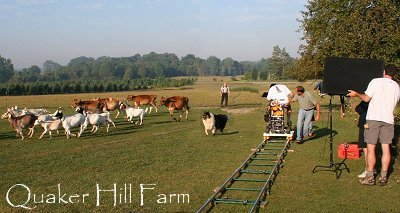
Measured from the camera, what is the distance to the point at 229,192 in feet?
30.7

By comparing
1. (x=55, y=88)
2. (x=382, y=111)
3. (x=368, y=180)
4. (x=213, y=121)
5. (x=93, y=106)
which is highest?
(x=382, y=111)

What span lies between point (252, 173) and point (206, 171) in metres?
1.22

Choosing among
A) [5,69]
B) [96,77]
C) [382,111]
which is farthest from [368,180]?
[96,77]

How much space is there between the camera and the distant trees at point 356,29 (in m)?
24.9

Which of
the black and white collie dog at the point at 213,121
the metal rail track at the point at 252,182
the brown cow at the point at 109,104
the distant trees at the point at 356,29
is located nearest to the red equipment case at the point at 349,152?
the metal rail track at the point at 252,182

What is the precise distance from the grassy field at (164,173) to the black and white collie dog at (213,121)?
18.5 inches

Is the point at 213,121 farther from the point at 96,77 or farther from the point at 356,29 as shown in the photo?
the point at 96,77

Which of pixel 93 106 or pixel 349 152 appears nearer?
pixel 349 152

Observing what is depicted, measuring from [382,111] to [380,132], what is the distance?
0.48 meters

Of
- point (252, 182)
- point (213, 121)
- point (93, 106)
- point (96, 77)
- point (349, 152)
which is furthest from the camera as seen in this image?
point (96, 77)

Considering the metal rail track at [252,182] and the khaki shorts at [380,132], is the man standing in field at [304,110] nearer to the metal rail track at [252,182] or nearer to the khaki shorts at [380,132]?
the metal rail track at [252,182]

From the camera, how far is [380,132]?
9.53 metres

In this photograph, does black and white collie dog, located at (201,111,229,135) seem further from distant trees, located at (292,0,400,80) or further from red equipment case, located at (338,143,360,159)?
distant trees, located at (292,0,400,80)

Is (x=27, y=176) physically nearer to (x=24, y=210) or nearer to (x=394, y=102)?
(x=24, y=210)
